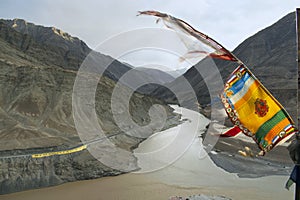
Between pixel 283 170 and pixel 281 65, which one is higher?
pixel 281 65

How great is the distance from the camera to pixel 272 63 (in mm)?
65250

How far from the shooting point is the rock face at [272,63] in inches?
1887

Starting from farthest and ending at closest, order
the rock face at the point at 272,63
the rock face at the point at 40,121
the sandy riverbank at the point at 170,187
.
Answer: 1. the rock face at the point at 272,63
2. the rock face at the point at 40,121
3. the sandy riverbank at the point at 170,187

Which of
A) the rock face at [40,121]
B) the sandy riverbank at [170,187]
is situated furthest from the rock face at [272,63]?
the sandy riverbank at [170,187]

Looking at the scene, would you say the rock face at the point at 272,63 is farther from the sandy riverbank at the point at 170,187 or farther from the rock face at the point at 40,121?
the sandy riverbank at the point at 170,187

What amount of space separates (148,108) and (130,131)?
1904cm

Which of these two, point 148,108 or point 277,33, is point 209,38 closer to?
point 148,108

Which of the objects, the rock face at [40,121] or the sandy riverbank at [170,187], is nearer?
the sandy riverbank at [170,187]

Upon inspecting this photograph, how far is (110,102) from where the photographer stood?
129 feet

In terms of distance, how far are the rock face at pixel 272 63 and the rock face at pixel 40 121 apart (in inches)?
571

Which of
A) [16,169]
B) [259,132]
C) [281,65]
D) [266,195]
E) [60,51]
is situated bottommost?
[266,195]

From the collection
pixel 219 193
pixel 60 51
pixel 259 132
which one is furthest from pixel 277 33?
pixel 259 132

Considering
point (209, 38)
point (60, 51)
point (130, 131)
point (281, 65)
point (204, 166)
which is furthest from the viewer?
point (60, 51)

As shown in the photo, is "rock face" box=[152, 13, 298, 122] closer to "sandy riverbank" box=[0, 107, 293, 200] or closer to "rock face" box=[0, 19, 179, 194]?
"rock face" box=[0, 19, 179, 194]
